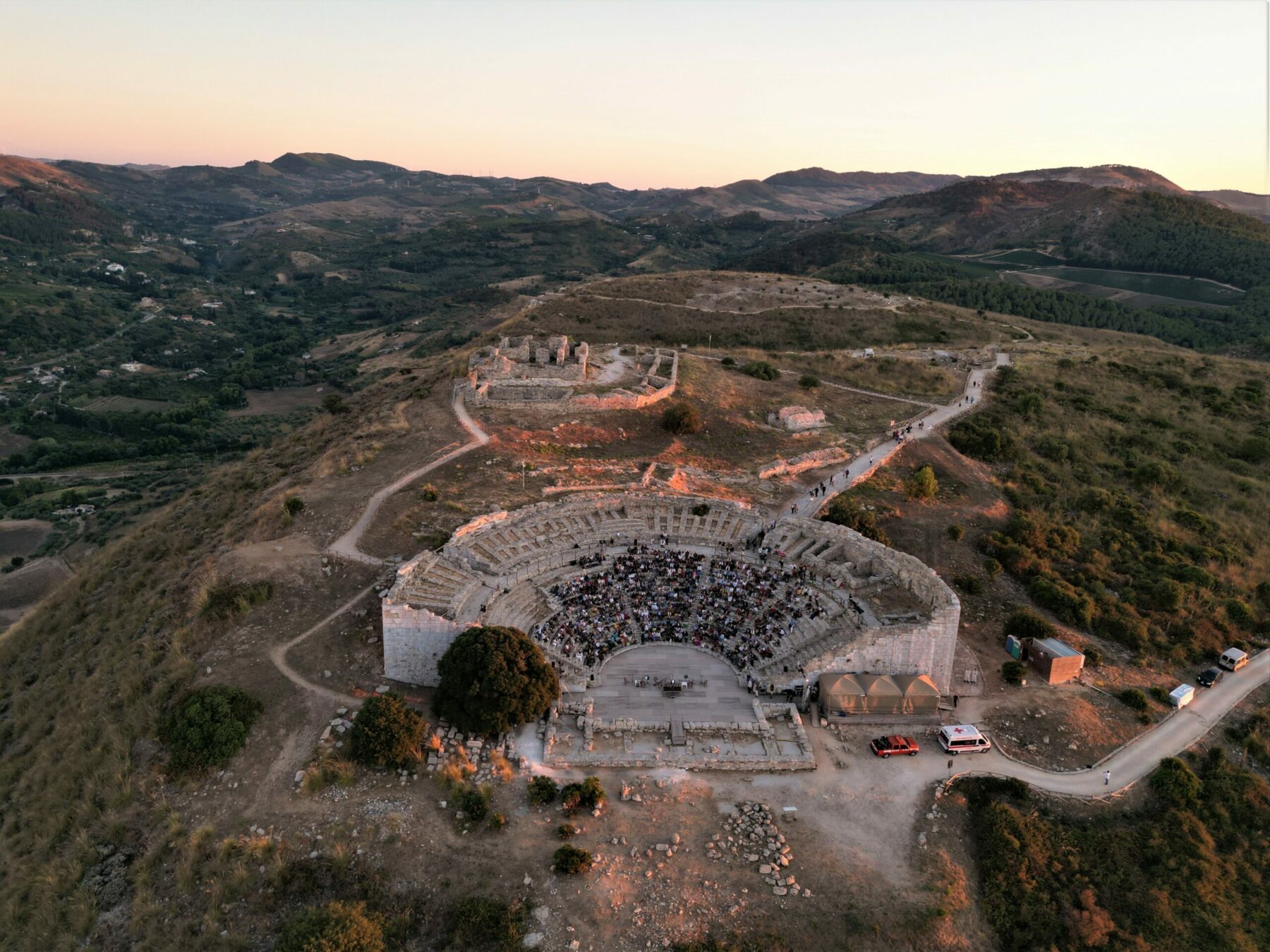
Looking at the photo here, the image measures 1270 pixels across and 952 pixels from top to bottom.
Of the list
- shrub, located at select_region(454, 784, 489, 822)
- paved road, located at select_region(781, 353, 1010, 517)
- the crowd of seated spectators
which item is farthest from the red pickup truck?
paved road, located at select_region(781, 353, 1010, 517)

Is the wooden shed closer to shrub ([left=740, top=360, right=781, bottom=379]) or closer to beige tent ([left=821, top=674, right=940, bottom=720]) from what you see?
beige tent ([left=821, top=674, right=940, bottom=720])

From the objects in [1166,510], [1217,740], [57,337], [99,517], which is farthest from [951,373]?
[57,337]

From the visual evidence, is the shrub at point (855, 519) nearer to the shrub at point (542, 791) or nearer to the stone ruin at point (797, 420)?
the stone ruin at point (797, 420)

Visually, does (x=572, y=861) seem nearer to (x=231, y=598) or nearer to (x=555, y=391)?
(x=231, y=598)

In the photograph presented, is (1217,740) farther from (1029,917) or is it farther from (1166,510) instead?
(1166,510)

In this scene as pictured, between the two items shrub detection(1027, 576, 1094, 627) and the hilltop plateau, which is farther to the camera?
shrub detection(1027, 576, 1094, 627)

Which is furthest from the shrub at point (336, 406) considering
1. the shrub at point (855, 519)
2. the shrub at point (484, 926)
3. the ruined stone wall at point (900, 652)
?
the shrub at point (484, 926)

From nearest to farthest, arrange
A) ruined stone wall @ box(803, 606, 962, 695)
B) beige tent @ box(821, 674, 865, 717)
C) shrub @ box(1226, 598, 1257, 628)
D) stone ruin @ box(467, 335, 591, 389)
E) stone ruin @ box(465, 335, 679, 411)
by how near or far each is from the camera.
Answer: beige tent @ box(821, 674, 865, 717) < ruined stone wall @ box(803, 606, 962, 695) < shrub @ box(1226, 598, 1257, 628) < stone ruin @ box(465, 335, 679, 411) < stone ruin @ box(467, 335, 591, 389)
